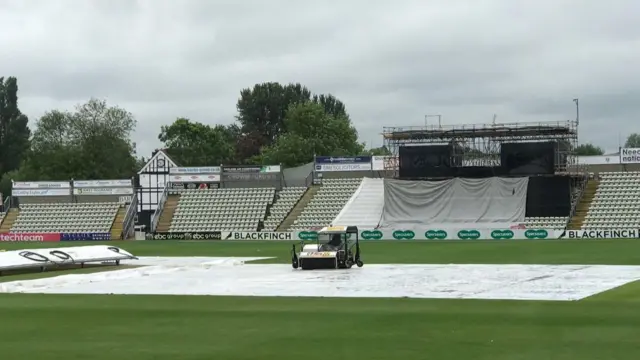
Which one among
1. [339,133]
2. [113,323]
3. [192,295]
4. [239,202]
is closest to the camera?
[113,323]

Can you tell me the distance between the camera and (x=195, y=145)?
4668 inches

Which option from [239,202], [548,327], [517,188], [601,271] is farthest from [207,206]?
[548,327]

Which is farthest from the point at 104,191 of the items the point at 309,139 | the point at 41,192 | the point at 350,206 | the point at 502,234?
the point at 502,234

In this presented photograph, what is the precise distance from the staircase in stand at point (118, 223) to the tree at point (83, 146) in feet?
112

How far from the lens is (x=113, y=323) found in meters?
16.7

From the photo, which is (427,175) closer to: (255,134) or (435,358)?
(435,358)

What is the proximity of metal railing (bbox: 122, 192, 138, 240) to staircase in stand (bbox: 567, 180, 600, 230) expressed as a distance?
Result: 38.2 m

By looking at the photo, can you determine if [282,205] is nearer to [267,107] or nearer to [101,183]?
[101,183]

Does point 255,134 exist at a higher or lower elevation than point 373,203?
higher

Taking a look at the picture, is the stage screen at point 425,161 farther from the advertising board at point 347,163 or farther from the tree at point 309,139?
the tree at point 309,139

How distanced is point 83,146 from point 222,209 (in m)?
46.5

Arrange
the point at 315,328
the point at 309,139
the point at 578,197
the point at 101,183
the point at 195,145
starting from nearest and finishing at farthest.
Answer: the point at 315,328 < the point at 578,197 < the point at 101,183 < the point at 309,139 < the point at 195,145

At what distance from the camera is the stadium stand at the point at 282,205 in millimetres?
70312

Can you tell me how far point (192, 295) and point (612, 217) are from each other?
4529cm
